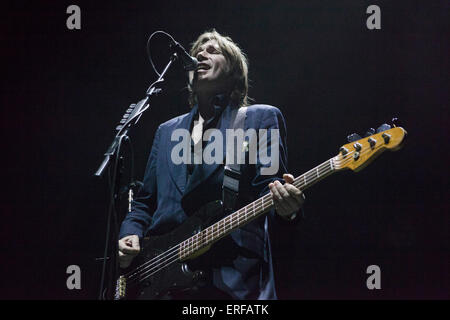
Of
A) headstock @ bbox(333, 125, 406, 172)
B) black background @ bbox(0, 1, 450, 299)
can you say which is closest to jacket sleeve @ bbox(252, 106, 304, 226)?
black background @ bbox(0, 1, 450, 299)

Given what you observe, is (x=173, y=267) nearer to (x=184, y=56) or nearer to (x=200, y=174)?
(x=200, y=174)

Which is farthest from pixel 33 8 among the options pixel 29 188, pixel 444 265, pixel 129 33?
pixel 444 265

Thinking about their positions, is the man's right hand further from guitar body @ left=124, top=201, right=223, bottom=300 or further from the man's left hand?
the man's left hand

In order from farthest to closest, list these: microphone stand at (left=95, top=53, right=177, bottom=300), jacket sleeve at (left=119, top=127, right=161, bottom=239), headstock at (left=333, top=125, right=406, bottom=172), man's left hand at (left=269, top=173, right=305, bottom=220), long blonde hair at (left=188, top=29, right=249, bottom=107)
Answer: long blonde hair at (left=188, top=29, right=249, bottom=107) → jacket sleeve at (left=119, top=127, right=161, bottom=239) → man's left hand at (left=269, top=173, right=305, bottom=220) → headstock at (left=333, top=125, right=406, bottom=172) → microphone stand at (left=95, top=53, right=177, bottom=300)

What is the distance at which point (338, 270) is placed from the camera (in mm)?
2096

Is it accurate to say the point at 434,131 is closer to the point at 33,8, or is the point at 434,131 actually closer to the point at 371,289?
the point at 371,289

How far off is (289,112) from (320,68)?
30 cm

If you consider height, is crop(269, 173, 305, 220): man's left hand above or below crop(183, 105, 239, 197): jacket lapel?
below

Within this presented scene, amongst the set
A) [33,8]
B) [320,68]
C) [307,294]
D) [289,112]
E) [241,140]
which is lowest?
[307,294]

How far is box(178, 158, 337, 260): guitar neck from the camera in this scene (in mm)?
1775

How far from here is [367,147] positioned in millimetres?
1725

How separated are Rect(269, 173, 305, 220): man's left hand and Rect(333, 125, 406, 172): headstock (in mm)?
205

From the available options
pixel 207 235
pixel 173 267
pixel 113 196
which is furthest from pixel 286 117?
pixel 113 196

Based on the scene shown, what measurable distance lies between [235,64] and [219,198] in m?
0.79
